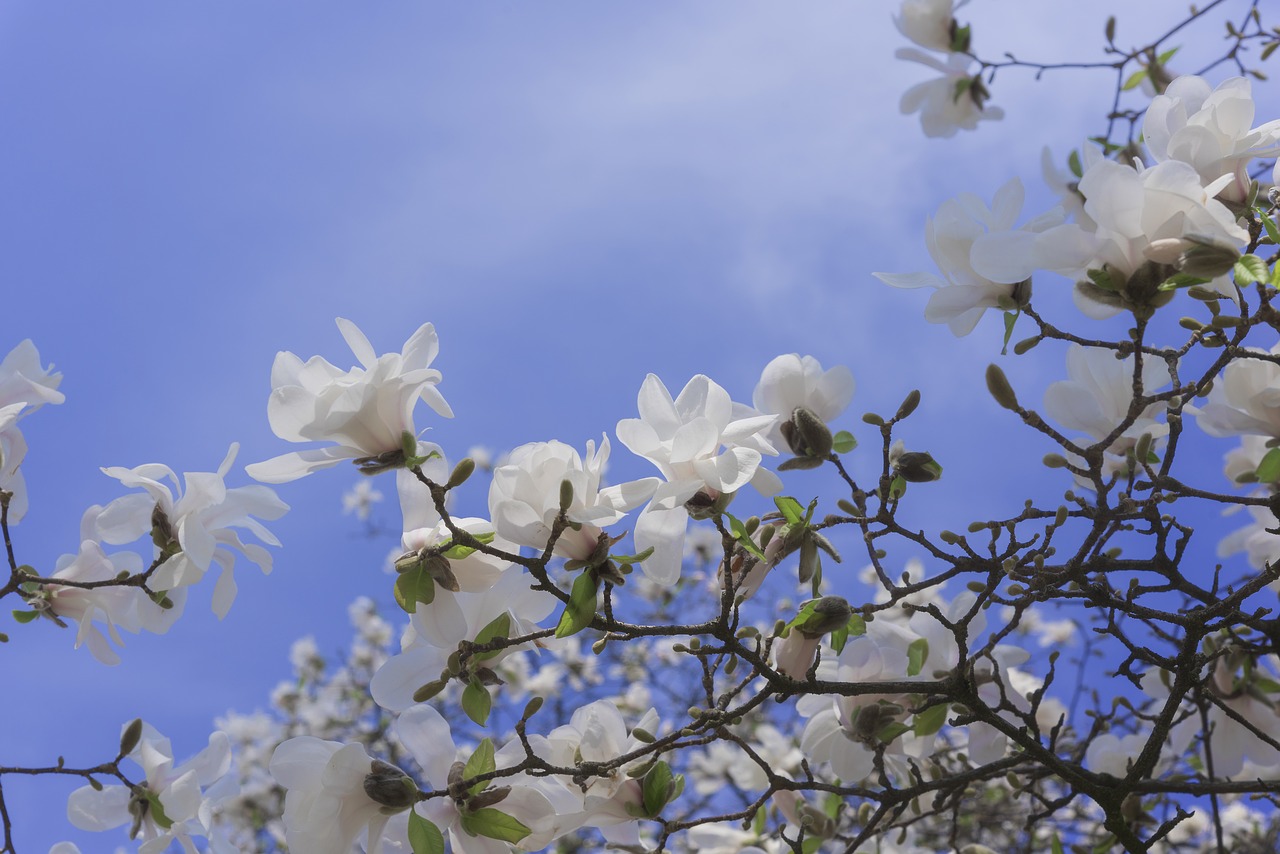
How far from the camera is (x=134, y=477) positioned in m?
1.15

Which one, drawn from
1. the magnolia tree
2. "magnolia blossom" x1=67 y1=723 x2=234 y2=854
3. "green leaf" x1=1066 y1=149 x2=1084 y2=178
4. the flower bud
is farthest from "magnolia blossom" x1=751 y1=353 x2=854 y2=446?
"green leaf" x1=1066 y1=149 x2=1084 y2=178

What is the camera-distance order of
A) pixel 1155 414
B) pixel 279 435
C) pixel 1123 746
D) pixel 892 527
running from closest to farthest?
pixel 279 435, pixel 892 527, pixel 1155 414, pixel 1123 746

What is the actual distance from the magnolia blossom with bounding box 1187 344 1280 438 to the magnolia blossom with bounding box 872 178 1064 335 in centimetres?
42

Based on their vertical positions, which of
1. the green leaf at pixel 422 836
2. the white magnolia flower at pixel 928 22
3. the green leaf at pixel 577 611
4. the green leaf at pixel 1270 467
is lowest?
the green leaf at pixel 422 836

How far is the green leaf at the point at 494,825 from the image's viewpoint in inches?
40.1

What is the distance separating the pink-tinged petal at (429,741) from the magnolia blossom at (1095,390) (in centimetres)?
87

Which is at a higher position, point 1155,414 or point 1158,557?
point 1155,414

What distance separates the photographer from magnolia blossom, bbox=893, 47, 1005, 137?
254cm

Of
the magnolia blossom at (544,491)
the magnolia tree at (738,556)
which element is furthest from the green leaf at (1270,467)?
the magnolia blossom at (544,491)

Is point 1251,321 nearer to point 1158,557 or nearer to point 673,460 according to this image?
point 1158,557

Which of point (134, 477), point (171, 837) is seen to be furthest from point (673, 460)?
point (171, 837)

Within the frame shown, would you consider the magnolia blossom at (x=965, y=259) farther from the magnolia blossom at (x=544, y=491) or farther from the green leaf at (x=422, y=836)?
the green leaf at (x=422, y=836)

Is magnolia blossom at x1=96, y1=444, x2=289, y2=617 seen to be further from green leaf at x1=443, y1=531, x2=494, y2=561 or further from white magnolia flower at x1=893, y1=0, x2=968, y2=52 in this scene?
white magnolia flower at x1=893, y1=0, x2=968, y2=52

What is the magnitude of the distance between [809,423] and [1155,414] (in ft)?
1.76
